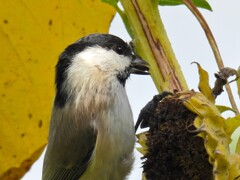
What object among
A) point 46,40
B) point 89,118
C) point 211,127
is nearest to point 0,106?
point 46,40

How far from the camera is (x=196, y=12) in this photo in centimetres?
164

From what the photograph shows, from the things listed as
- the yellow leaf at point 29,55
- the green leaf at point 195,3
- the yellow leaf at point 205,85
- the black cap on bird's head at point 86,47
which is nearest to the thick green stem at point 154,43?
the yellow leaf at point 205,85

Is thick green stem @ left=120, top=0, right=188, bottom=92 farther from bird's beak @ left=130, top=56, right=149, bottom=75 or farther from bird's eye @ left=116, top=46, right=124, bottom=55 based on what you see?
bird's eye @ left=116, top=46, right=124, bottom=55

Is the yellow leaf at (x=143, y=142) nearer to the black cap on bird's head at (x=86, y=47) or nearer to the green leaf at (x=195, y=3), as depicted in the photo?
the green leaf at (x=195, y=3)

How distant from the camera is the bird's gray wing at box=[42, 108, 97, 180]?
2434mm

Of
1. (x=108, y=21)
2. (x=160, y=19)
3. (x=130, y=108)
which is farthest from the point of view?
(x=130, y=108)

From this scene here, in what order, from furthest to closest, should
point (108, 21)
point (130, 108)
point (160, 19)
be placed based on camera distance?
point (130, 108) → point (108, 21) → point (160, 19)

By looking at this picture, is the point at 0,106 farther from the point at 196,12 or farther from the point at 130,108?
the point at 196,12

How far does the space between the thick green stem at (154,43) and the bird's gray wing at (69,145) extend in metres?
0.74

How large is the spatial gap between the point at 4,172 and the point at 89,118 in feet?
1.58

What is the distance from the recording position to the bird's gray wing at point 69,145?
2434 millimetres

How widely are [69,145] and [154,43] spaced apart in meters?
0.90

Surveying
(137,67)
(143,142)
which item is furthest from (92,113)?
(143,142)

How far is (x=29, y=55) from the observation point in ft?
6.92
